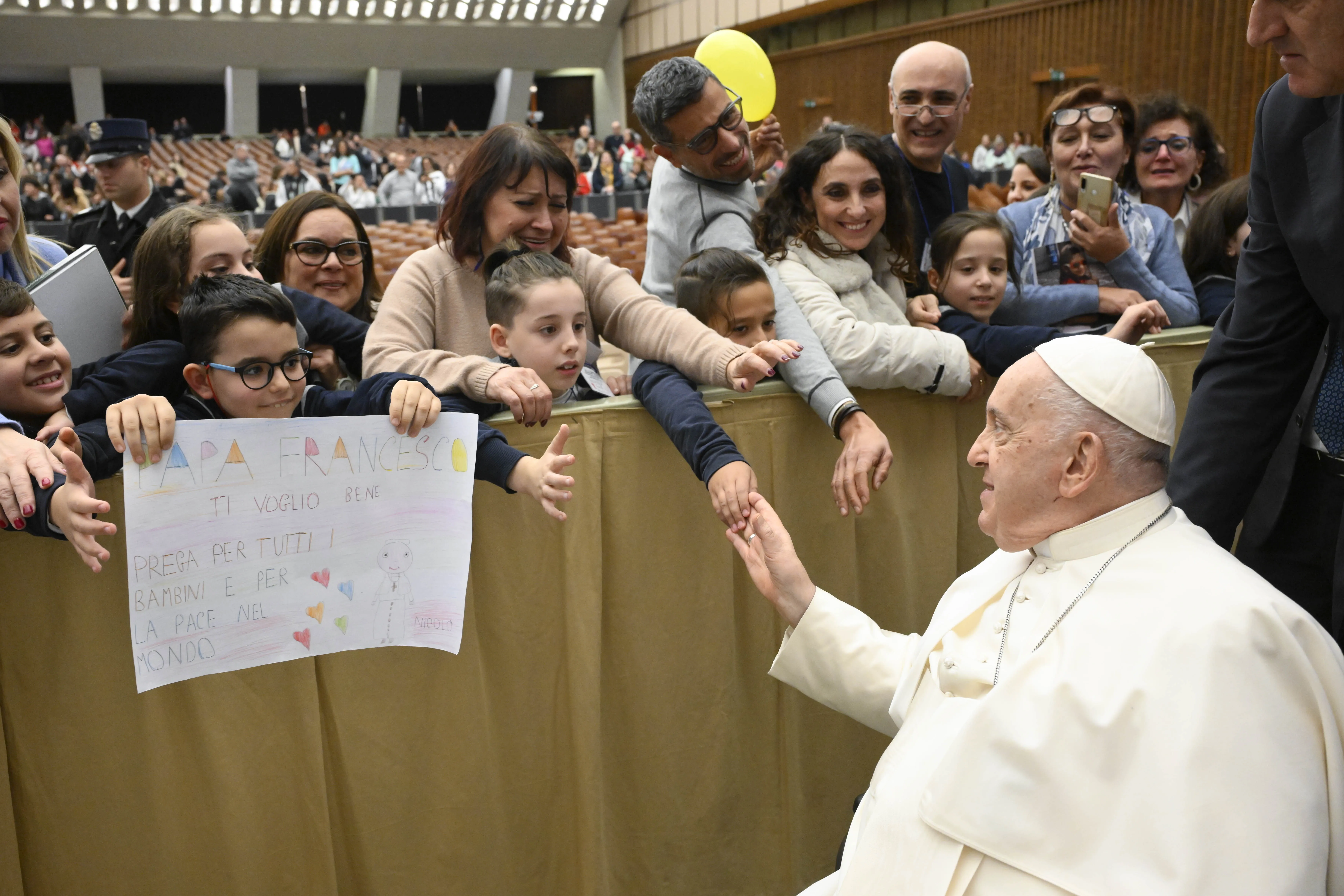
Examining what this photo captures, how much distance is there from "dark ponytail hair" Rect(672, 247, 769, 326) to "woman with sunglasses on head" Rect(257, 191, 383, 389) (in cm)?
95

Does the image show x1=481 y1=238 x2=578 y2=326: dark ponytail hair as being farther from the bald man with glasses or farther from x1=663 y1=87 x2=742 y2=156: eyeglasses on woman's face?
the bald man with glasses

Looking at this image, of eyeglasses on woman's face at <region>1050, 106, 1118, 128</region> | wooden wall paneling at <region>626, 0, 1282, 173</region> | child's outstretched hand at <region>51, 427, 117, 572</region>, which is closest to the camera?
child's outstretched hand at <region>51, 427, 117, 572</region>

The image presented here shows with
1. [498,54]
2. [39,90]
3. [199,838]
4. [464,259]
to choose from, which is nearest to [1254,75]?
[464,259]

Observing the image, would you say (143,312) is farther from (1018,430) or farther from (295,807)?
(1018,430)

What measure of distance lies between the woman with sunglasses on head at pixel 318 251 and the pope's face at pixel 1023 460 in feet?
5.93

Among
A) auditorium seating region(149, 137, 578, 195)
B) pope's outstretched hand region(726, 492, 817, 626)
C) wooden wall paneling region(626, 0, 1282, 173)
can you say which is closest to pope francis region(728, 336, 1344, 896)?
pope's outstretched hand region(726, 492, 817, 626)

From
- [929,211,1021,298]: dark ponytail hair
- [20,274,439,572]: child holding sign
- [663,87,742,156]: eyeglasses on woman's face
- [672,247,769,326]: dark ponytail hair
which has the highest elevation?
[663,87,742,156]: eyeglasses on woman's face

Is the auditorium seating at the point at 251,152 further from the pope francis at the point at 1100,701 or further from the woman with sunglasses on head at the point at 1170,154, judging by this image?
the pope francis at the point at 1100,701

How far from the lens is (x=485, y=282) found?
2320mm

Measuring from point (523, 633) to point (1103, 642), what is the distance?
3.90ft

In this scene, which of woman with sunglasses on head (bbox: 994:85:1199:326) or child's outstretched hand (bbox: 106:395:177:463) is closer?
child's outstretched hand (bbox: 106:395:177:463)

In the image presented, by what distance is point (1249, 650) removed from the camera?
1.31m

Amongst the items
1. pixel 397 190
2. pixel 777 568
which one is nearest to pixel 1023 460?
pixel 777 568

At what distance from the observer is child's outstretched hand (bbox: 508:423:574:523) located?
1784mm
